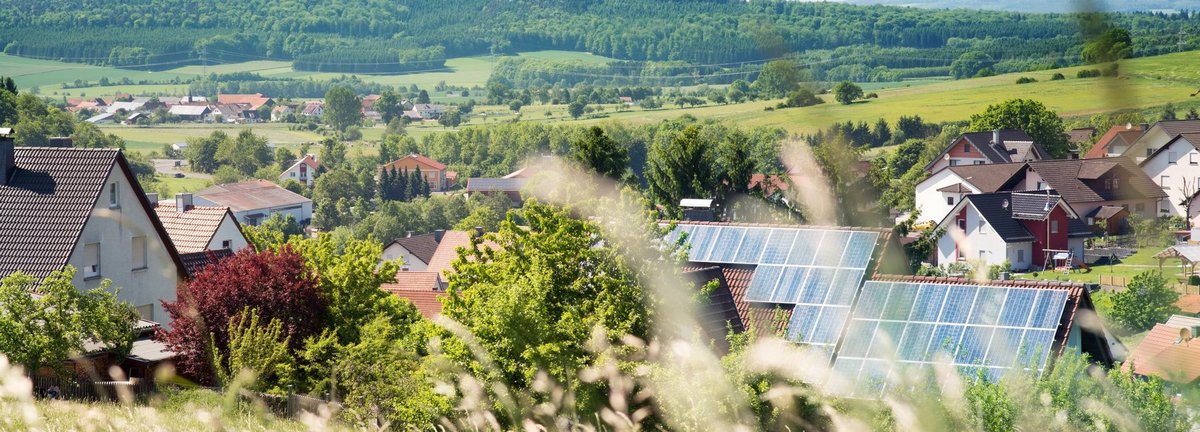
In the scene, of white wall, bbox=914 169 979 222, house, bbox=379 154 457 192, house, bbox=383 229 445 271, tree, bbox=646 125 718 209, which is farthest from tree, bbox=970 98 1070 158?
house, bbox=379 154 457 192

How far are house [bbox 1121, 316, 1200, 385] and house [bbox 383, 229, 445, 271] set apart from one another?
4051 centimetres

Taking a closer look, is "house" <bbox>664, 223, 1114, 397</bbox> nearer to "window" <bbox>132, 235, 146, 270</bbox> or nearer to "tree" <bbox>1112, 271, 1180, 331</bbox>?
"window" <bbox>132, 235, 146, 270</bbox>

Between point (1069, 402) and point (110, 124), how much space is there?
18706cm

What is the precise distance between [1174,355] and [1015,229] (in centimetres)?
4681

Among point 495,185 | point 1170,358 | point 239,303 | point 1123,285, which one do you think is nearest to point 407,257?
point 1123,285

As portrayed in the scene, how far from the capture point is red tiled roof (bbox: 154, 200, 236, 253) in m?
25.4

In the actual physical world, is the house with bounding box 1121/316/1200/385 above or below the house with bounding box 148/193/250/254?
above

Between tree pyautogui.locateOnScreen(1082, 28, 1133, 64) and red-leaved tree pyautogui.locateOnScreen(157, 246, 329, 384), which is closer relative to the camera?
tree pyautogui.locateOnScreen(1082, 28, 1133, 64)

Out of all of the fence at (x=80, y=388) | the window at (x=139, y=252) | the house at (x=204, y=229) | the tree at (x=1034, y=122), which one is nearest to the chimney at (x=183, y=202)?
the house at (x=204, y=229)

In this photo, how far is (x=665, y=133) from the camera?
11062 centimetres

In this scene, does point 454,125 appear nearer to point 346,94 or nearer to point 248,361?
point 346,94

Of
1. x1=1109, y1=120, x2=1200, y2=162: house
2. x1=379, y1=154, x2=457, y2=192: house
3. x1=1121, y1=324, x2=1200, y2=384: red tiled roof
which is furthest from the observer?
x1=379, y1=154, x2=457, y2=192: house

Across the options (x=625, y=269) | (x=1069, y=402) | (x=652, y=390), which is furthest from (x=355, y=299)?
(x=1069, y=402)

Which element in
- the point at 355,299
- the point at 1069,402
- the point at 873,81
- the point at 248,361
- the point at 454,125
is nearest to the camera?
the point at 873,81
